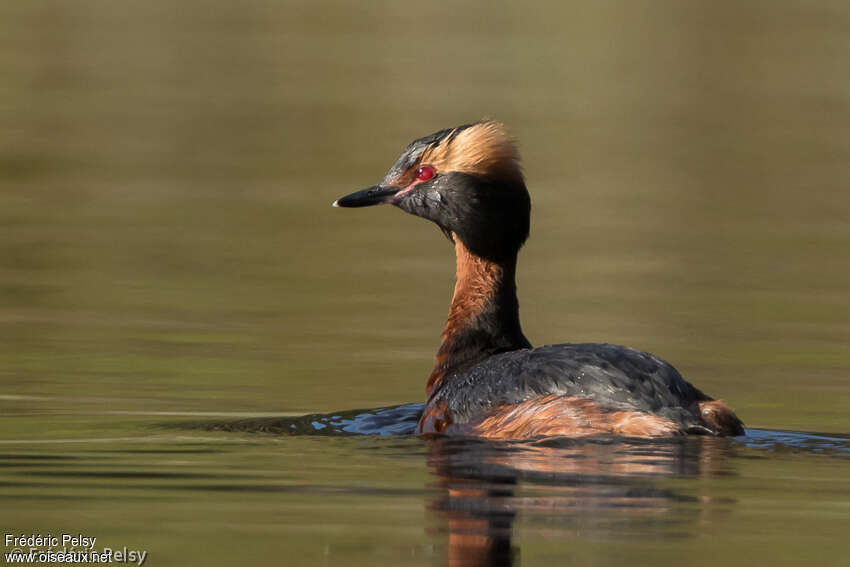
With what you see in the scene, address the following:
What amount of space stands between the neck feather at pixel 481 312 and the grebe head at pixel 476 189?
0.28 ft

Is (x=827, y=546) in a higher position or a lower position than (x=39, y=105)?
lower

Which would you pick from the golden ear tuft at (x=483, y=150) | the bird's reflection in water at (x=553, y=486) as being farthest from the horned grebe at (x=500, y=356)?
the bird's reflection in water at (x=553, y=486)

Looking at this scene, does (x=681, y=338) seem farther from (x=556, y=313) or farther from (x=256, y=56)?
(x=256, y=56)

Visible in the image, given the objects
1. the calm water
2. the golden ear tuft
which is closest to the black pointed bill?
the golden ear tuft

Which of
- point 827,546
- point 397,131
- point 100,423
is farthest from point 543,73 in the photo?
point 827,546

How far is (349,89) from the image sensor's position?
3378 cm

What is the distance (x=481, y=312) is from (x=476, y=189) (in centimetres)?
75

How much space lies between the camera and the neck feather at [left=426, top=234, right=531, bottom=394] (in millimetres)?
11648

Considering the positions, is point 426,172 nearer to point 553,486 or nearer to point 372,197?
point 372,197

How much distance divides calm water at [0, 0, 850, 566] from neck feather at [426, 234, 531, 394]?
26.1 inches

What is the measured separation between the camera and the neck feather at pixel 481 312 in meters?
11.6

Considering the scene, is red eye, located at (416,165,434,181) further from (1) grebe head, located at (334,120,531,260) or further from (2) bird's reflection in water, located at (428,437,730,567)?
(2) bird's reflection in water, located at (428,437,730,567)

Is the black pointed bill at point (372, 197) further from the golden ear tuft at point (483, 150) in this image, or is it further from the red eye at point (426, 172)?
the golden ear tuft at point (483, 150)

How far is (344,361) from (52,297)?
10.3ft
